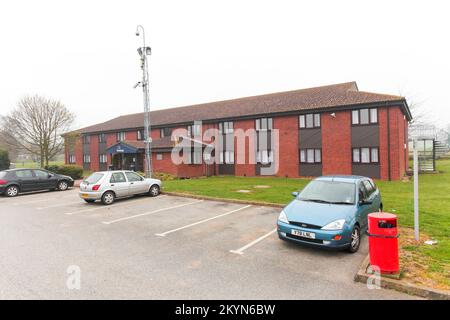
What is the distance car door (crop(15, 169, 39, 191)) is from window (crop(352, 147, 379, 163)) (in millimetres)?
21655

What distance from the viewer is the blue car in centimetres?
515

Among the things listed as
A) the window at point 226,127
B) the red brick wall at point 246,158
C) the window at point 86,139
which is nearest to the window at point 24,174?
the window at point 226,127

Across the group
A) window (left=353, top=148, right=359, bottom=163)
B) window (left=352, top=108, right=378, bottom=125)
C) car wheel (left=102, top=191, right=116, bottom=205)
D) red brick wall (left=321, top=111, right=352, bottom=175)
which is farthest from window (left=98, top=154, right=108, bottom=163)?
window (left=352, top=108, right=378, bottom=125)

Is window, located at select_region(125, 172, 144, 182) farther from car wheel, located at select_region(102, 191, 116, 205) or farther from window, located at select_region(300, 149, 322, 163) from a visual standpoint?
window, located at select_region(300, 149, 322, 163)

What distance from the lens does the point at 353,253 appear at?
5.38 m

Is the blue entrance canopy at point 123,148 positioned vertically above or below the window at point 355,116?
below

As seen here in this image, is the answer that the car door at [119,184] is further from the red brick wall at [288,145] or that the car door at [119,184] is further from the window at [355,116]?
the window at [355,116]

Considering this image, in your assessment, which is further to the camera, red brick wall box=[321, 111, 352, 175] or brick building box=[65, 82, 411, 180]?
red brick wall box=[321, 111, 352, 175]

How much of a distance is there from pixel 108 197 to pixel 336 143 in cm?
1699

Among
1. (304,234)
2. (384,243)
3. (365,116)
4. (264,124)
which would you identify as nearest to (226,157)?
(264,124)

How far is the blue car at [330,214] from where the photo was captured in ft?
16.9

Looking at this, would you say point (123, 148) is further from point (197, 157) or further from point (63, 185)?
point (63, 185)

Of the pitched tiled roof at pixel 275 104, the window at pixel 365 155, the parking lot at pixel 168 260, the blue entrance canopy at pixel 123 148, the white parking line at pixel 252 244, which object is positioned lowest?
the white parking line at pixel 252 244

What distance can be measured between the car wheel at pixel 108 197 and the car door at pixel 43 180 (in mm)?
6889
